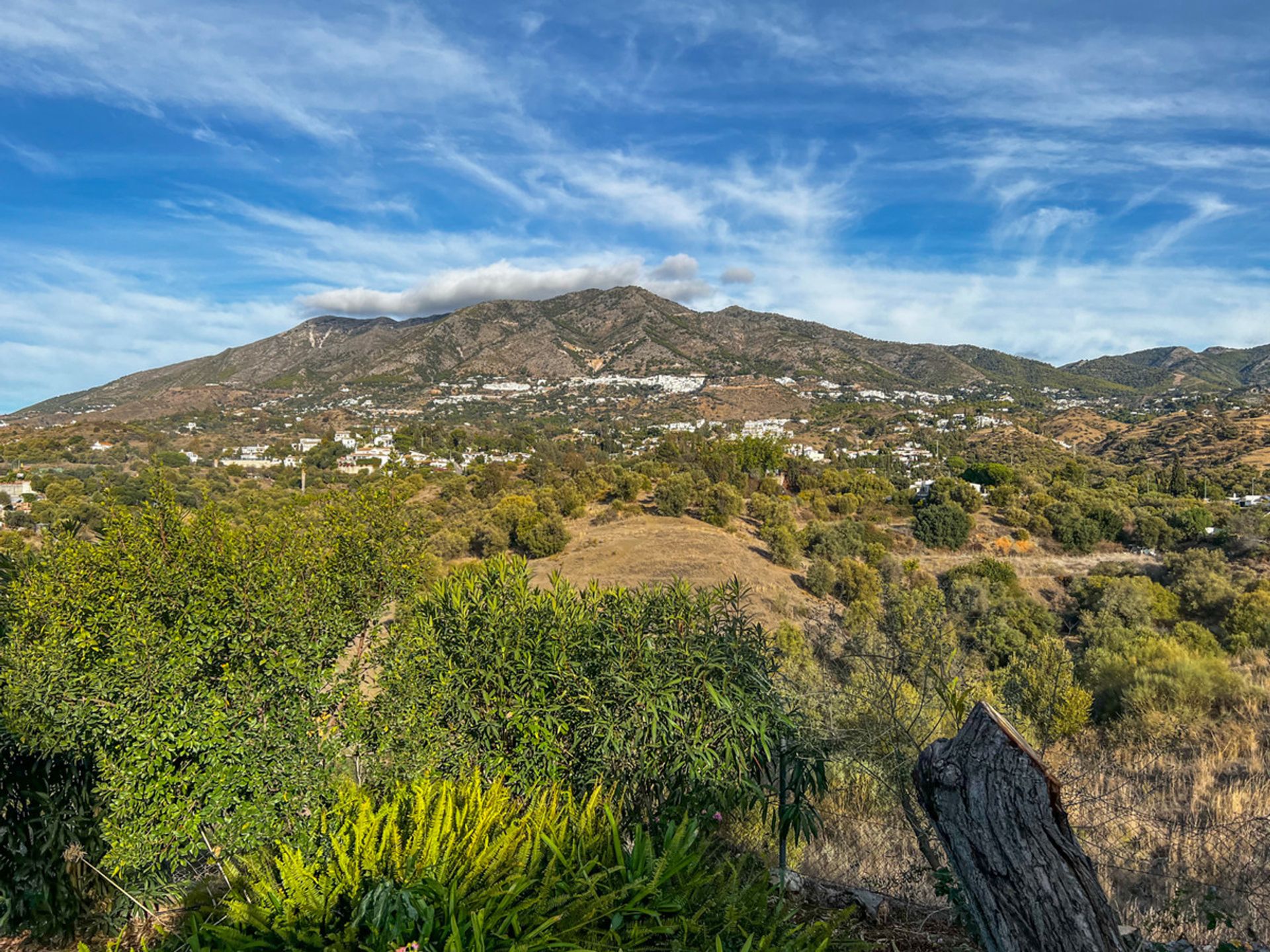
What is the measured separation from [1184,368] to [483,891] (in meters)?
153

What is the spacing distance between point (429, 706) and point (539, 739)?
2.15 ft

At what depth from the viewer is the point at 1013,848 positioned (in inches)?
67.7

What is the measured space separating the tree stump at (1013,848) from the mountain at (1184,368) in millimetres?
125904

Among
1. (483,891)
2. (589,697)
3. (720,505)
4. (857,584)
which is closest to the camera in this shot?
(483,891)

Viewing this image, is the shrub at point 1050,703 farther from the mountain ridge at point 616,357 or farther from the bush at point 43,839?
the mountain ridge at point 616,357

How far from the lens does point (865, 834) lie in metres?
4.62

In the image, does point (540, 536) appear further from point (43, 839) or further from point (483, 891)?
point (483, 891)

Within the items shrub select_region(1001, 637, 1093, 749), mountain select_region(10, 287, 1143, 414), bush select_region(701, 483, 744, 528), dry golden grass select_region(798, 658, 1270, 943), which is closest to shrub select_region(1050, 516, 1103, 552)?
bush select_region(701, 483, 744, 528)

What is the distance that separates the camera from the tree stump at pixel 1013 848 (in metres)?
1.65

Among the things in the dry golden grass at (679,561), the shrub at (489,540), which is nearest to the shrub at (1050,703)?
the dry golden grass at (679,561)

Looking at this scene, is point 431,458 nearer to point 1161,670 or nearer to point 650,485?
point 650,485

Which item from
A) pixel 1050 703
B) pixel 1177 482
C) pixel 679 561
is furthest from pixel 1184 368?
pixel 1050 703

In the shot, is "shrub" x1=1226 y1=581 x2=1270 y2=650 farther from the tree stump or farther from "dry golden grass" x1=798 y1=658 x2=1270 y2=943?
the tree stump

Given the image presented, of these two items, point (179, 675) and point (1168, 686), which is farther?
Answer: point (1168, 686)
